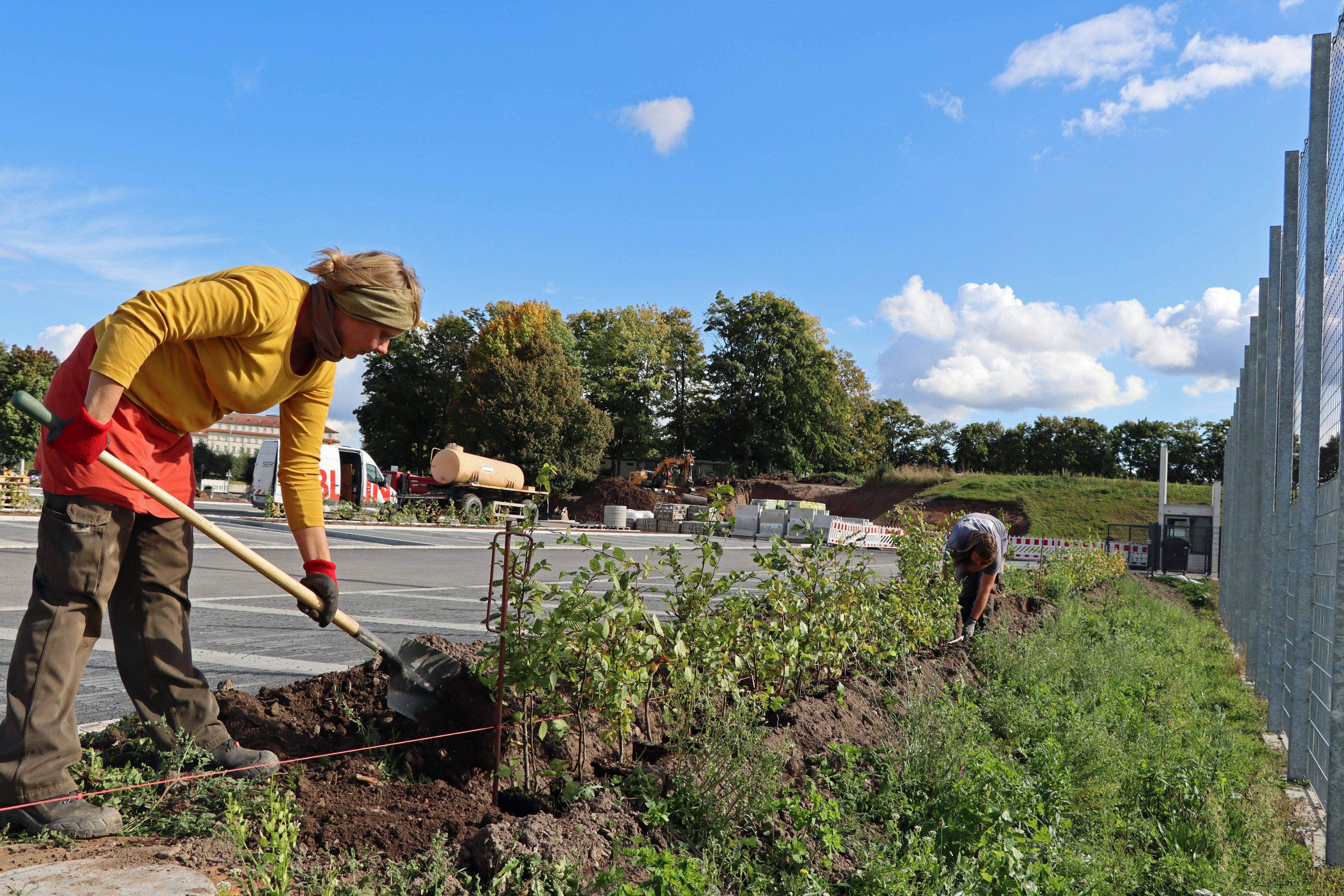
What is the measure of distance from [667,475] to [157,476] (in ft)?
132

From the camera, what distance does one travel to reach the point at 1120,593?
39.4 feet

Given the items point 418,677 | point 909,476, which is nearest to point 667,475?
point 909,476

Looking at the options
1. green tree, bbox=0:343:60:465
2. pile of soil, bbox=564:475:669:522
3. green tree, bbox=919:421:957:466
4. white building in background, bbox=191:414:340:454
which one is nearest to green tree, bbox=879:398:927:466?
green tree, bbox=919:421:957:466

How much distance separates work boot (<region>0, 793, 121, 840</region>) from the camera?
2.37m

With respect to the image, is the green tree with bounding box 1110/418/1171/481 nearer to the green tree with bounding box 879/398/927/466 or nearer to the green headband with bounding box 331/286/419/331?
the green tree with bounding box 879/398/927/466

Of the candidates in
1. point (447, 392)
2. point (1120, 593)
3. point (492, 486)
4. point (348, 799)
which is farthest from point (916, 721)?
point (447, 392)

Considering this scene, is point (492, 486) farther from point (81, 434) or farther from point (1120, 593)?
point (81, 434)

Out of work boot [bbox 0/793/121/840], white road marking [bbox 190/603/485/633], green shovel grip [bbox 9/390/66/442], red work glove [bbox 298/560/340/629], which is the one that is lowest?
white road marking [bbox 190/603/485/633]

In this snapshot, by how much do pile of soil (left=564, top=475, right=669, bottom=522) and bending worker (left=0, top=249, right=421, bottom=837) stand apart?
116ft

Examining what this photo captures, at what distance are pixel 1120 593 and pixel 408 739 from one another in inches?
453

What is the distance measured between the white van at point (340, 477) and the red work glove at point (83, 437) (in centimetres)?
2327

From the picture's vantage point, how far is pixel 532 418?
131 ft

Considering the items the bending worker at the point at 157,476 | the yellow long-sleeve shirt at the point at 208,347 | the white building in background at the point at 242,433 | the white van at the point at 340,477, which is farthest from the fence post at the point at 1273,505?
the white building in background at the point at 242,433

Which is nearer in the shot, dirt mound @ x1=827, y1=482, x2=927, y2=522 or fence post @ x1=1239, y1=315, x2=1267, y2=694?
fence post @ x1=1239, y1=315, x2=1267, y2=694
